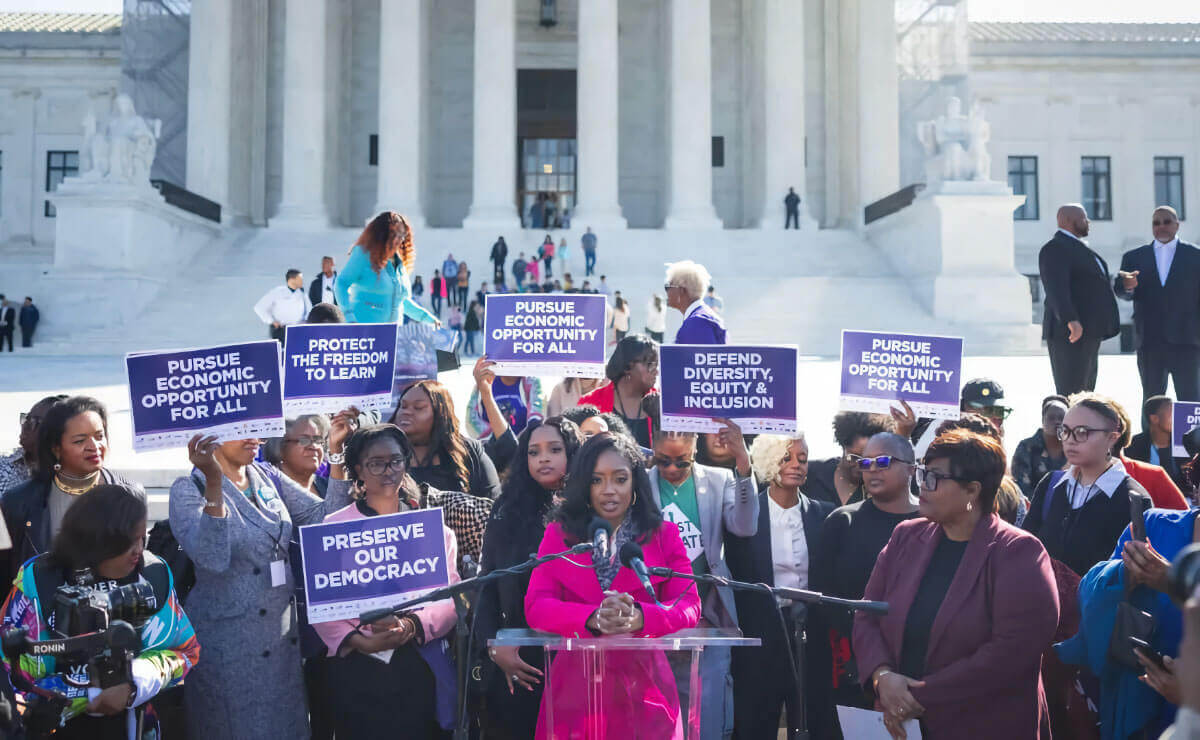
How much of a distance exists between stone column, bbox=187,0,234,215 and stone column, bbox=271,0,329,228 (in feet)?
5.70

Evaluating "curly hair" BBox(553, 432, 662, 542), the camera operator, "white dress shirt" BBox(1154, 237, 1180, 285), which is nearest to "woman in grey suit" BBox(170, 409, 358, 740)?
the camera operator

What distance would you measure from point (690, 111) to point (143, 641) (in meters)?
32.2

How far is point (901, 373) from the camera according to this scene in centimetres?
728

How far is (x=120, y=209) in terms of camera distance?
2745 centimetres

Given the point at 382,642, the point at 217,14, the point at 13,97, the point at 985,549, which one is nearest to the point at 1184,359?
the point at 985,549

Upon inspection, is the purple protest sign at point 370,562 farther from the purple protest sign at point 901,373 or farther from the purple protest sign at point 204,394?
the purple protest sign at point 901,373

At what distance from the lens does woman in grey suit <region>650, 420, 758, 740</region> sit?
17.5 ft

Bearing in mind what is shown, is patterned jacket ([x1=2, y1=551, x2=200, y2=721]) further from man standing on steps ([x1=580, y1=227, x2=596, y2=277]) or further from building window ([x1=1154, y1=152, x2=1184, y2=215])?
building window ([x1=1154, y1=152, x2=1184, y2=215])

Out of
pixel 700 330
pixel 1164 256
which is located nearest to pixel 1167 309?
pixel 1164 256

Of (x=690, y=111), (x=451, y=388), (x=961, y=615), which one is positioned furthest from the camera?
(x=690, y=111)

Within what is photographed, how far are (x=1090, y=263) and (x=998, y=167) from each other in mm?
39716

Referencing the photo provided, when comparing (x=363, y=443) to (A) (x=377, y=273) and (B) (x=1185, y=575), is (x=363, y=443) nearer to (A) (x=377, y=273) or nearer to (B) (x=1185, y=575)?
(A) (x=377, y=273)

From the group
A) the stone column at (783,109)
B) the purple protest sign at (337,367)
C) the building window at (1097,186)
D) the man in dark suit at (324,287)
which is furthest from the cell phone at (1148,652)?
the building window at (1097,186)

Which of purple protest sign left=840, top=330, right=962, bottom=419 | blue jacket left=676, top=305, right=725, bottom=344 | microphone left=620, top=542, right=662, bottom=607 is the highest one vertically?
blue jacket left=676, top=305, right=725, bottom=344
